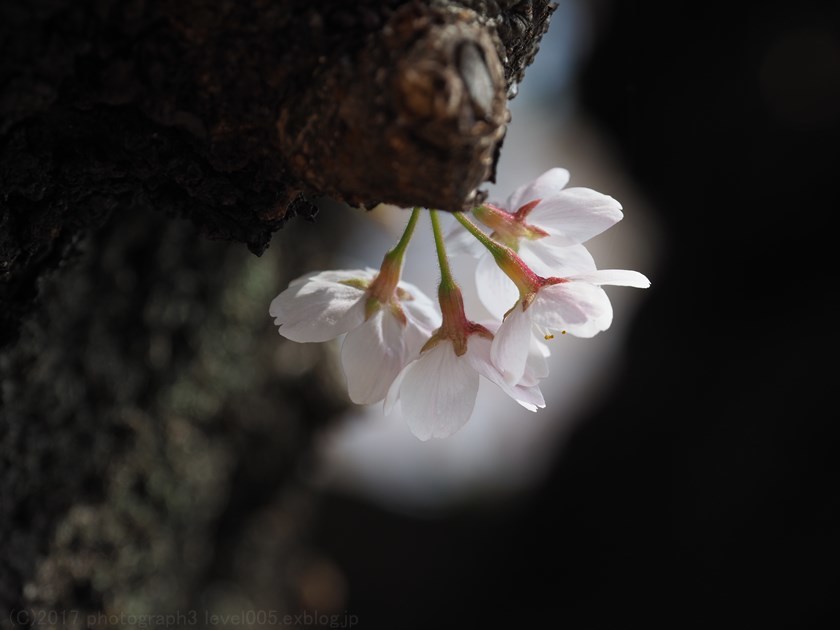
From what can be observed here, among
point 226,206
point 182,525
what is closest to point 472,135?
point 226,206

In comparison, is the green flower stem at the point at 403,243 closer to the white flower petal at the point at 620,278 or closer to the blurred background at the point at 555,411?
the white flower petal at the point at 620,278

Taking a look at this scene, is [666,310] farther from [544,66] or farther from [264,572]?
[264,572]

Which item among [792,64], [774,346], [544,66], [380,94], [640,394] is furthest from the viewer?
[640,394]

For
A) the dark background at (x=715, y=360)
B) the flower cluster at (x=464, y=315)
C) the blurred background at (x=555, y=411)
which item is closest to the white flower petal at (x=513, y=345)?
the flower cluster at (x=464, y=315)

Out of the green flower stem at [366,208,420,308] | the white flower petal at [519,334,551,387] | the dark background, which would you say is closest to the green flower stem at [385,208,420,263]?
the green flower stem at [366,208,420,308]

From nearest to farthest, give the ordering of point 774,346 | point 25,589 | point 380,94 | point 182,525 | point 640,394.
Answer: point 380,94, point 25,589, point 182,525, point 774,346, point 640,394

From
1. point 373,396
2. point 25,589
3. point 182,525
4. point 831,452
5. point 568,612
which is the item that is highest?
point 373,396

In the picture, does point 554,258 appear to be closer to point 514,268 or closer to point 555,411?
point 514,268
